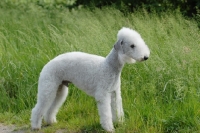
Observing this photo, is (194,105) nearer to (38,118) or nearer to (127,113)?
(127,113)

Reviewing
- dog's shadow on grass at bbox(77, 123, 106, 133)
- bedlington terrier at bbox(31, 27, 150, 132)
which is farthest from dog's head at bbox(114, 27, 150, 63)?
dog's shadow on grass at bbox(77, 123, 106, 133)

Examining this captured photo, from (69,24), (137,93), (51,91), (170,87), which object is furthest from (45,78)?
(69,24)

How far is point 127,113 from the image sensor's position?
498 cm

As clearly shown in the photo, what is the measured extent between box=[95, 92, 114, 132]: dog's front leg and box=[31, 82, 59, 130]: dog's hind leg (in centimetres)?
57

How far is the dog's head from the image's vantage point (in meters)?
4.18

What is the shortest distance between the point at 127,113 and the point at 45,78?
1.03m

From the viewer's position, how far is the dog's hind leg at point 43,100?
475 cm

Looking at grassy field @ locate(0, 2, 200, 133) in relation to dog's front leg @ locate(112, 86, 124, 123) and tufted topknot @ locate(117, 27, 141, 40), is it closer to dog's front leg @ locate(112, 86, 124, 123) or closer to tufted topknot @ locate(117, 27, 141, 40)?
dog's front leg @ locate(112, 86, 124, 123)

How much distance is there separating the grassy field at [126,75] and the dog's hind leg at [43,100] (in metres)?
0.18

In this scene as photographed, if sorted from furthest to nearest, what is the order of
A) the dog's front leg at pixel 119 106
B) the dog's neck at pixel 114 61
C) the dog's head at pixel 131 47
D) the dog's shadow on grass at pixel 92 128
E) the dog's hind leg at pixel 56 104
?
the dog's hind leg at pixel 56 104, the dog's shadow on grass at pixel 92 128, the dog's front leg at pixel 119 106, the dog's neck at pixel 114 61, the dog's head at pixel 131 47

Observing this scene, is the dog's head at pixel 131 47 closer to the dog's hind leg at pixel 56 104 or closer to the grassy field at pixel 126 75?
the grassy field at pixel 126 75

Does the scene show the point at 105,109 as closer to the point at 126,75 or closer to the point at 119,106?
the point at 119,106

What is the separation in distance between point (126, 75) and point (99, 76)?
1286 mm

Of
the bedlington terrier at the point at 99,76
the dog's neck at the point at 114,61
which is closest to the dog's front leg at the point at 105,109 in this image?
the bedlington terrier at the point at 99,76
